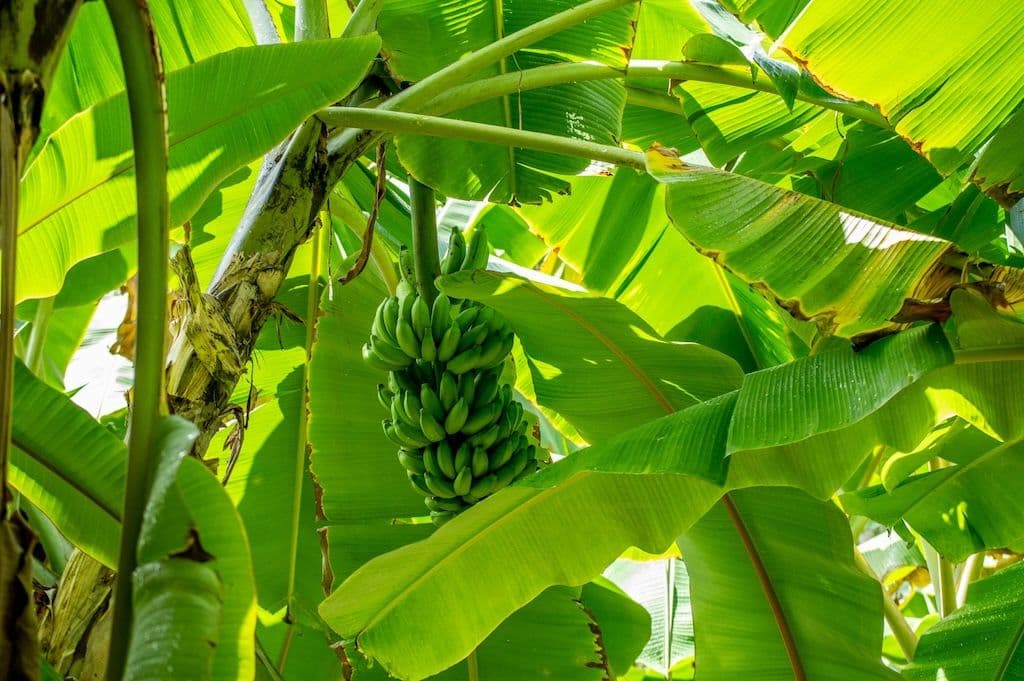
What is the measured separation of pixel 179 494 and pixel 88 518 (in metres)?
0.23

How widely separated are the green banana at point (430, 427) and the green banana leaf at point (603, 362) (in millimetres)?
165

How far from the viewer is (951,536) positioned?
4.62 ft

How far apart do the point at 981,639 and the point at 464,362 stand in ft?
2.84

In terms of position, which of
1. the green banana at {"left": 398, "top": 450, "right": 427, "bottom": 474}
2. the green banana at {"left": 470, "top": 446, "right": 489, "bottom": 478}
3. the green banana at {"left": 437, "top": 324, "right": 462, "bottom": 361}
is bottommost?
the green banana at {"left": 470, "top": 446, "right": 489, "bottom": 478}

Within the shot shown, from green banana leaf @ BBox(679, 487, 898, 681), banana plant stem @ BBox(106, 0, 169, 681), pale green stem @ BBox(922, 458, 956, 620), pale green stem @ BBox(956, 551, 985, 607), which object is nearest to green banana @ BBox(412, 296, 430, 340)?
green banana leaf @ BBox(679, 487, 898, 681)

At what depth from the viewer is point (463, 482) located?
41.8 inches

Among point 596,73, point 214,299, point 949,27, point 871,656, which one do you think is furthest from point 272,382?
point 949,27

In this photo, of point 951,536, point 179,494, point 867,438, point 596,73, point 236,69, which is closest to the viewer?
point 179,494

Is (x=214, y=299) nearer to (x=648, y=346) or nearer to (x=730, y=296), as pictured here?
(x=648, y=346)

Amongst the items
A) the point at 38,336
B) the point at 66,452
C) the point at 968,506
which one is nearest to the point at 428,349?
the point at 66,452

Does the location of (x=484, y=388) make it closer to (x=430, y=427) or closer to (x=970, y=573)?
(x=430, y=427)

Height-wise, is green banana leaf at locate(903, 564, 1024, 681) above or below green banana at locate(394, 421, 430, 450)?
below

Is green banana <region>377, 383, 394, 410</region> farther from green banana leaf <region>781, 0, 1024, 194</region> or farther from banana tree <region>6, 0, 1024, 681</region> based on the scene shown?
green banana leaf <region>781, 0, 1024, 194</region>

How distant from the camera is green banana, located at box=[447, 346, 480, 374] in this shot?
108 centimetres
